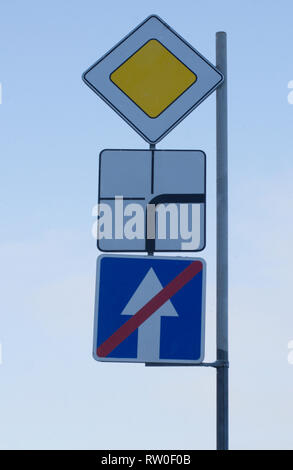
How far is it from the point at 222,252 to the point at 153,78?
33.5 inches

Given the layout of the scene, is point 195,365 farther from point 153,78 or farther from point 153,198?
point 153,78

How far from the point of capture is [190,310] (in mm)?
3533

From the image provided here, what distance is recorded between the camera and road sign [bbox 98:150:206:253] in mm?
3611

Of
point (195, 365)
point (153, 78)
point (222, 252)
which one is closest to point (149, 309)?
point (195, 365)

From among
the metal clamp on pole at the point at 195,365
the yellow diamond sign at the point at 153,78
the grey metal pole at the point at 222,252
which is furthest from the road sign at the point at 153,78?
the metal clamp on pole at the point at 195,365

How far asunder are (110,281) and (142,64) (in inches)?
40.4

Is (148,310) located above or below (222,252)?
below

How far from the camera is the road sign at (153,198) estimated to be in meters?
3.61

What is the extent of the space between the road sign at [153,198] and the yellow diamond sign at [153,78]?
244 millimetres

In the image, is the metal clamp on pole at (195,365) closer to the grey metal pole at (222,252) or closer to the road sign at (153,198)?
the grey metal pole at (222,252)

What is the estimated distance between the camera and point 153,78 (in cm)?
378
